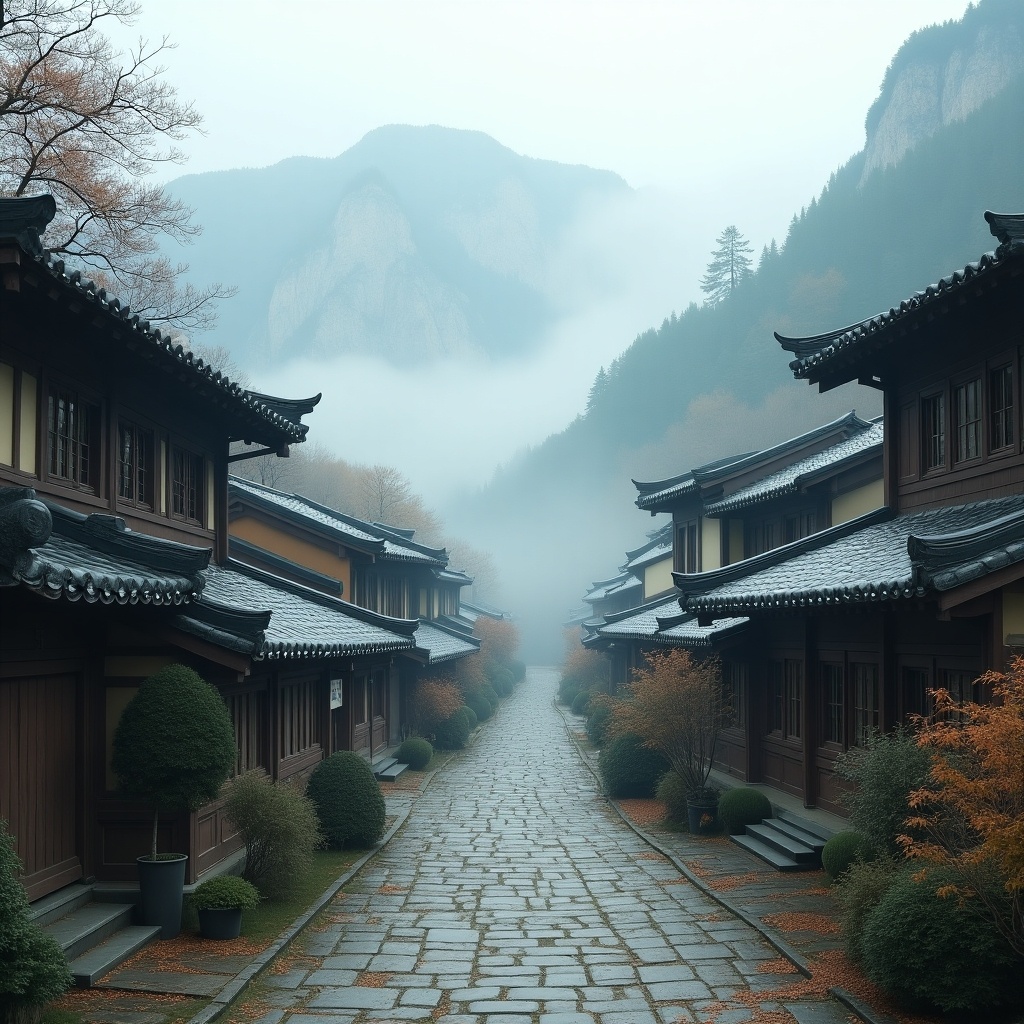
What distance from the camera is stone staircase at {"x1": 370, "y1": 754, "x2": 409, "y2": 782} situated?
26.5m

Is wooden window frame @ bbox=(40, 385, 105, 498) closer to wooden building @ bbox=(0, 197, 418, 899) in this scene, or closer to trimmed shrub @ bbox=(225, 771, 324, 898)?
wooden building @ bbox=(0, 197, 418, 899)

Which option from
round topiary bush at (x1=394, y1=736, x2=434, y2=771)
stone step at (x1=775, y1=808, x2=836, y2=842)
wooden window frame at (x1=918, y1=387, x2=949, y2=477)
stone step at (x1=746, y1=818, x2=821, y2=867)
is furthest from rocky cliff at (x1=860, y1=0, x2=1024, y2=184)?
stone step at (x1=746, y1=818, x2=821, y2=867)

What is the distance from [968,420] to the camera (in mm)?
14859

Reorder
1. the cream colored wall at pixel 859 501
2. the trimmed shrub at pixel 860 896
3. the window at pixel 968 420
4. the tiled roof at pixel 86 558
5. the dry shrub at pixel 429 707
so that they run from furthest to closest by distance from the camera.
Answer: the dry shrub at pixel 429 707, the cream colored wall at pixel 859 501, the window at pixel 968 420, the trimmed shrub at pixel 860 896, the tiled roof at pixel 86 558

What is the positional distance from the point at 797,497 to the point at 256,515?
1362cm

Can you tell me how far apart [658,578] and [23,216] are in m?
35.8

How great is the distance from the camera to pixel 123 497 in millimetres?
14188

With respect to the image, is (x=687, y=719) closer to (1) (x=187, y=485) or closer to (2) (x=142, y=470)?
(1) (x=187, y=485)

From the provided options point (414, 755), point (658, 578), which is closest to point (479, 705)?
point (658, 578)

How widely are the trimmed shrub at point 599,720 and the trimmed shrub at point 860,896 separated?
807 inches

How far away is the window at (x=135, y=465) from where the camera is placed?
558 inches

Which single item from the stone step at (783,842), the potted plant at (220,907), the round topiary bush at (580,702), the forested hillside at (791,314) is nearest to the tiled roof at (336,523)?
the round topiary bush at (580,702)

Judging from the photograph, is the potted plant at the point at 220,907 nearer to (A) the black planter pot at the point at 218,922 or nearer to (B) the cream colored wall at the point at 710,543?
(A) the black planter pot at the point at 218,922

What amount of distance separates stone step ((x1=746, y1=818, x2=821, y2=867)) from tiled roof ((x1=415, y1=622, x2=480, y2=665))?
45.4 ft
